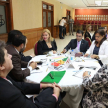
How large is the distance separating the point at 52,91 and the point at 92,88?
17.3 inches

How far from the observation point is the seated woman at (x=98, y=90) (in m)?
1.34

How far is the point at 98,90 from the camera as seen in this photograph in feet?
4.73

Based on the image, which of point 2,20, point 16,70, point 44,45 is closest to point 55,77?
point 16,70

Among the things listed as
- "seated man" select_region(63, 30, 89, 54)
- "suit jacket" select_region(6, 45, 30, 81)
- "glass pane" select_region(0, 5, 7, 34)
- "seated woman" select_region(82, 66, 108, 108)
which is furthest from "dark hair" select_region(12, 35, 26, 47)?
"glass pane" select_region(0, 5, 7, 34)

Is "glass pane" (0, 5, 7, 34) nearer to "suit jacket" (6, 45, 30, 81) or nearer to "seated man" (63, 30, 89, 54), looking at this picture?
"seated man" (63, 30, 89, 54)

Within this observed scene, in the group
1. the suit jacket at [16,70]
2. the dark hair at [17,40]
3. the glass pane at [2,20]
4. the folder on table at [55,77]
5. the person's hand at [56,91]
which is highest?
the glass pane at [2,20]

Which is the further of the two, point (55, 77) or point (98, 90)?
point (55, 77)

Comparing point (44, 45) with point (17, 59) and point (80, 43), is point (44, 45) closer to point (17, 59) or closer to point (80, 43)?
point (80, 43)

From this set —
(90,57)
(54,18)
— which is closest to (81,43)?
(90,57)

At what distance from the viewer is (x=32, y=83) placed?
1657 millimetres

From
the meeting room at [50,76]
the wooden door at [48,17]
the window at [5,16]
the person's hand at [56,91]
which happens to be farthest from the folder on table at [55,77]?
the wooden door at [48,17]

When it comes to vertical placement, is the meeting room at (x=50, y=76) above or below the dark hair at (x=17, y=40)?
below

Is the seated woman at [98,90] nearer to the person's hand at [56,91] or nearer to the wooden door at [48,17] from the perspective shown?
the person's hand at [56,91]

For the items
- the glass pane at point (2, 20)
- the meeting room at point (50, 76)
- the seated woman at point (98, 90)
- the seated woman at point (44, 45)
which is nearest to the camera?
the meeting room at point (50, 76)
